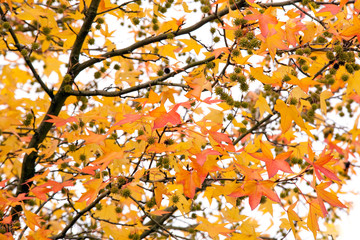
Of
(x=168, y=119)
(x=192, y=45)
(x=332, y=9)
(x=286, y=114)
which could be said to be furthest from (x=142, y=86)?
(x=332, y=9)

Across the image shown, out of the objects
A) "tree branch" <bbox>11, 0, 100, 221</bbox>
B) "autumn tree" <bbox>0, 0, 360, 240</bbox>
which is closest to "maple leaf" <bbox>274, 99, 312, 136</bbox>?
"autumn tree" <bbox>0, 0, 360, 240</bbox>

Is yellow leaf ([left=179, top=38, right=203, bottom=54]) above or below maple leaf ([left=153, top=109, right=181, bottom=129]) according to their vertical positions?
above

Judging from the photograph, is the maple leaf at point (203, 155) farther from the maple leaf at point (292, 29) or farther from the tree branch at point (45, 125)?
the tree branch at point (45, 125)

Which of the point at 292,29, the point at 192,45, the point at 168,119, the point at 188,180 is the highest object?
the point at 192,45

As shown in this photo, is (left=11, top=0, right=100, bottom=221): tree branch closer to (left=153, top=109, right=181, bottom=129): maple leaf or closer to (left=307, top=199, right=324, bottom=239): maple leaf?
(left=153, top=109, right=181, bottom=129): maple leaf

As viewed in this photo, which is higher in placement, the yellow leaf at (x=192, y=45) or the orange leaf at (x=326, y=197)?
the yellow leaf at (x=192, y=45)

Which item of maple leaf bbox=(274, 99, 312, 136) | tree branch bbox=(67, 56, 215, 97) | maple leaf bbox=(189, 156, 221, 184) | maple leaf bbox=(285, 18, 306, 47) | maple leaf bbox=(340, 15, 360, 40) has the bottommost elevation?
maple leaf bbox=(189, 156, 221, 184)

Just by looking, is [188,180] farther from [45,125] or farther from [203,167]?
[45,125]

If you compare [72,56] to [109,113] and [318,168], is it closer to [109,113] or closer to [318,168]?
[109,113]

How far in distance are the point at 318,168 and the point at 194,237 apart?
2136mm

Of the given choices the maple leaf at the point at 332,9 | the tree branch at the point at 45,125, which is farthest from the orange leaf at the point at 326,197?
the tree branch at the point at 45,125

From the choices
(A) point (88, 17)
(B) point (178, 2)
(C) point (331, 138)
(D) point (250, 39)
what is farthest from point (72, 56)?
(C) point (331, 138)

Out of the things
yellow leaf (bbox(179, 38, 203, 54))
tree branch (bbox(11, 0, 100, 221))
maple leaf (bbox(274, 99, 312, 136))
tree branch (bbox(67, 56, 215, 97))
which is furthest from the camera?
tree branch (bbox(11, 0, 100, 221))

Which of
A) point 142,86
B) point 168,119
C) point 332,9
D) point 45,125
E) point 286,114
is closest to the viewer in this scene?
point 168,119
